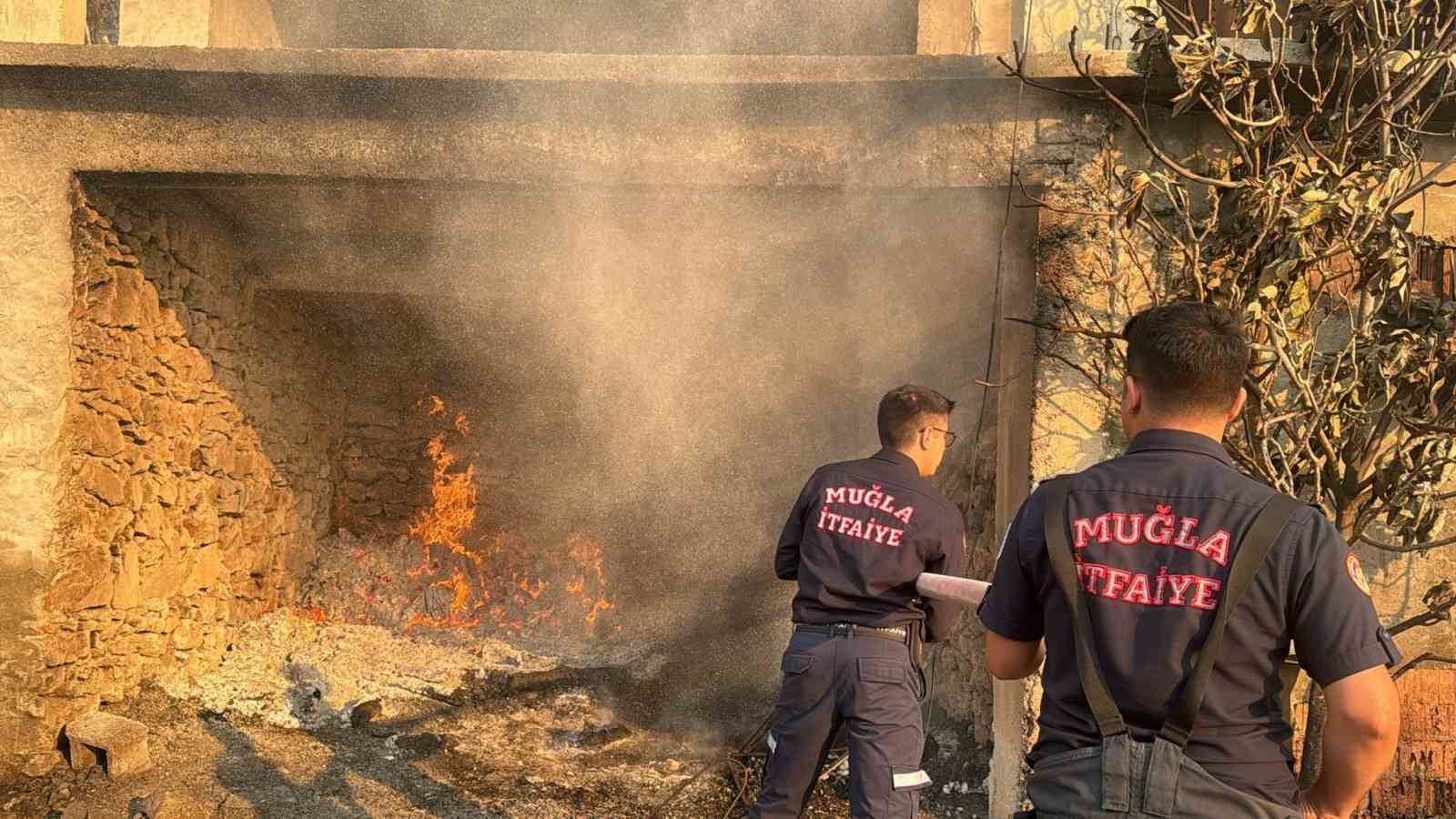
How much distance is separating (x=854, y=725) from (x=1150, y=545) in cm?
210

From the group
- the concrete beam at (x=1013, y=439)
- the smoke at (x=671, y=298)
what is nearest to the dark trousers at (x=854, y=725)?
the concrete beam at (x=1013, y=439)

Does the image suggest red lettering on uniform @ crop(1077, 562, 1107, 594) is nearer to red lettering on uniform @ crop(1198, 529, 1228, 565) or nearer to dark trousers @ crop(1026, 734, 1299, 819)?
red lettering on uniform @ crop(1198, 529, 1228, 565)

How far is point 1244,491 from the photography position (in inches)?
84.7

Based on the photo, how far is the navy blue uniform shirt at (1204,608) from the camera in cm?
207

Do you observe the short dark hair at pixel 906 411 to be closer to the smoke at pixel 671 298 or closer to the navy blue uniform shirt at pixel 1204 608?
the smoke at pixel 671 298

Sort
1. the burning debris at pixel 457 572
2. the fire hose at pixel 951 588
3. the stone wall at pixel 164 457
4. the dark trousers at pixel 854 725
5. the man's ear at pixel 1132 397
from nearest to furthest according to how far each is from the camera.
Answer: the man's ear at pixel 1132 397 → the fire hose at pixel 951 588 → the dark trousers at pixel 854 725 → the stone wall at pixel 164 457 → the burning debris at pixel 457 572

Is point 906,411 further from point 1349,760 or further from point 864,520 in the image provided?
point 1349,760

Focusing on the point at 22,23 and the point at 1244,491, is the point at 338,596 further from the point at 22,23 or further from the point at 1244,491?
the point at 1244,491

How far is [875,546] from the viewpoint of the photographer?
410 centimetres

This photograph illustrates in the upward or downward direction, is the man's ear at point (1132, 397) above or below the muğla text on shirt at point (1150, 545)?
above

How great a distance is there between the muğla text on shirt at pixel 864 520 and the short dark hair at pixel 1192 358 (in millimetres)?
1859

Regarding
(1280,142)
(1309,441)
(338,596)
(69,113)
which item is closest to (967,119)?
(1280,142)

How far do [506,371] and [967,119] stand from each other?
479 cm

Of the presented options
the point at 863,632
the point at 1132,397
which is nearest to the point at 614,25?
the point at 863,632
